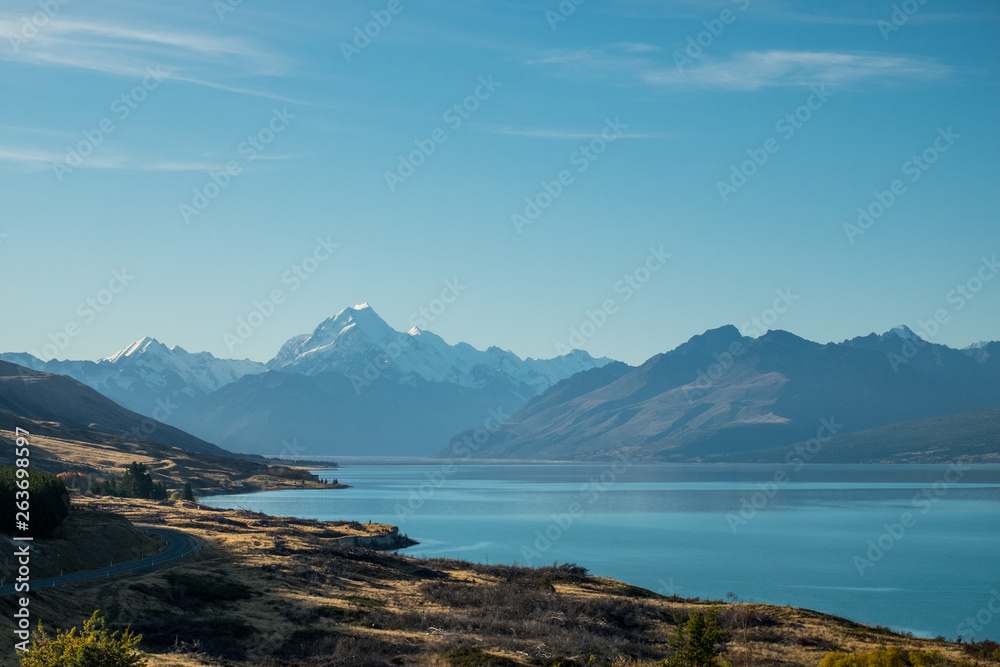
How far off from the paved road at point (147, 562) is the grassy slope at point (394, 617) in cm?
174

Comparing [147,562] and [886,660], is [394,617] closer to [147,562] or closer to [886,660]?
[147,562]

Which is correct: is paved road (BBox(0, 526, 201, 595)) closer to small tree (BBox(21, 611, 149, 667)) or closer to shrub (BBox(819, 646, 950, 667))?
small tree (BBox(21, 611, 149, 667))

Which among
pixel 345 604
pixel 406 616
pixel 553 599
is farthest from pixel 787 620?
pixel 345 604

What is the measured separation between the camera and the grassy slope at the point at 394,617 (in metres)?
45.5

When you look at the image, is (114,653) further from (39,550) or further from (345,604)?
(39,550)

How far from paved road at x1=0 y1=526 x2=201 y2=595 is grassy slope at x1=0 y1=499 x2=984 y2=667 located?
68.6 inches

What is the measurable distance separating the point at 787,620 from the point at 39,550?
48.9 meters

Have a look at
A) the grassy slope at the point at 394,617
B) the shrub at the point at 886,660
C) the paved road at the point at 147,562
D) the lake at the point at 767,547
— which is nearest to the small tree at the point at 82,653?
the grassy slope at the point at 394,617

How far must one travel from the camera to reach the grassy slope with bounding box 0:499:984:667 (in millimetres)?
45500

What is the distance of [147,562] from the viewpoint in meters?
64.7

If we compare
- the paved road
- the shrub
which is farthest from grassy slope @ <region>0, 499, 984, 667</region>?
the shrub

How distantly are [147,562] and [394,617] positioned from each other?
21.7 meters

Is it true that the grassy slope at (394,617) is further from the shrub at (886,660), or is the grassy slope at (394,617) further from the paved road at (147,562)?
the shrub at (886,660)

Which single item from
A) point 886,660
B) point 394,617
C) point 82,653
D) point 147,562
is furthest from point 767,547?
point 82,653
